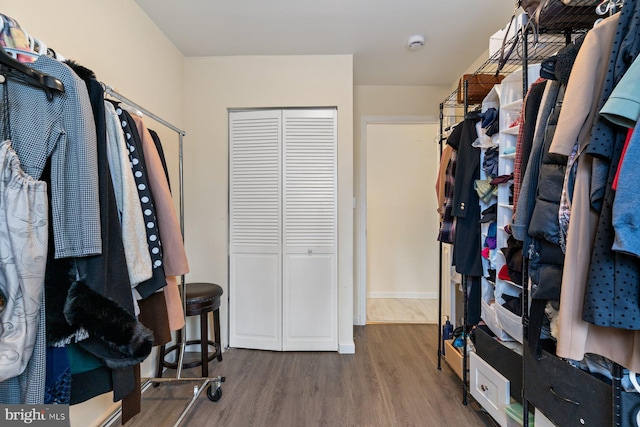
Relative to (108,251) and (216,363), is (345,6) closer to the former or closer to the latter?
(108,251)

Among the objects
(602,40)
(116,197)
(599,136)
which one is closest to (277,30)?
(116,197)

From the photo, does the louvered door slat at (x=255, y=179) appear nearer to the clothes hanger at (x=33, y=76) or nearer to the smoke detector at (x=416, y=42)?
the smoke detector at (x=416, y=42)

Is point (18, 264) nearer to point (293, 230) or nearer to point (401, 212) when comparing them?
point (293, 230)

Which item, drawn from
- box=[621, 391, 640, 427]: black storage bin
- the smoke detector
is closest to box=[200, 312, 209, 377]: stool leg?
box=[621, 391, 640, 427]: black storage bin

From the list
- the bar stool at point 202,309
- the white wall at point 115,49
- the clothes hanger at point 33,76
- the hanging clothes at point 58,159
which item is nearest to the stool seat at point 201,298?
the bar stool at point 202,309

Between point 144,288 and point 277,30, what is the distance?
6.23 feet

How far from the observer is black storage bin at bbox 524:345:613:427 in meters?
0.98

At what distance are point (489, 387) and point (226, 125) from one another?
2.52 metres

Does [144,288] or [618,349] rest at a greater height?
[144,288]

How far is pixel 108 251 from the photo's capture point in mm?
894

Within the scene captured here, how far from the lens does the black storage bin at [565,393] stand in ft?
3.23

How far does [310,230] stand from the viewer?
250cm

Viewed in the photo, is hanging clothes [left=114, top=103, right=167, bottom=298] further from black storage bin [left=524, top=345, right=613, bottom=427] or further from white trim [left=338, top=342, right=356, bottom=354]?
white trim [left=338, top=342, right=356, bottom=354]

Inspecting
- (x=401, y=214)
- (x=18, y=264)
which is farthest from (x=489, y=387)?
(x=401, y=214)
